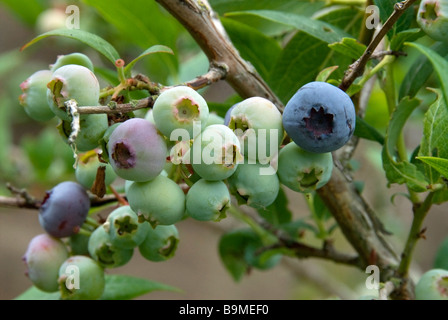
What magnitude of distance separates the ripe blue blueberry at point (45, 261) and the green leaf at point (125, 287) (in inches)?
6.1

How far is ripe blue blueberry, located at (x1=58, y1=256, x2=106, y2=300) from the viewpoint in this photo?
2.68 feet

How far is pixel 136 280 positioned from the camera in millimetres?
1081

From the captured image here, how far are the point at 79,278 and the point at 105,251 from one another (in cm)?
6

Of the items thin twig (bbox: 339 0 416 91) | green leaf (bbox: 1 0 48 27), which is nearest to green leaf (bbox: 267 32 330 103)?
thin twig (bbox: 339 0 416 91)

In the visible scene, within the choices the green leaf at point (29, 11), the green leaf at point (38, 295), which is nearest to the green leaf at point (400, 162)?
the green leaf at point (38, 295)

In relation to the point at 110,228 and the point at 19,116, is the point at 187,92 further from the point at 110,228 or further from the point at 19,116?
the point at 19,116

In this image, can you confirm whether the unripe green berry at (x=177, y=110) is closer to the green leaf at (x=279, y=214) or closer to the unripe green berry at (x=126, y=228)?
the unripe green berry at (x=126, y=228)

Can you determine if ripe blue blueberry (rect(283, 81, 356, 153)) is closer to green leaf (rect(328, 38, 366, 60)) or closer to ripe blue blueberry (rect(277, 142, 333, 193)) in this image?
ripe blue blueberry (rect(277, 142, 333, 193))

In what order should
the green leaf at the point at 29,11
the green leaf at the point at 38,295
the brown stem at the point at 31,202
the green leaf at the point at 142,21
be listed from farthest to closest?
the green leaf at the point at 29,11
the green leaf at the point at 142,21
the green leaf at the point at 38,295
the brown stem at the point at 31,202

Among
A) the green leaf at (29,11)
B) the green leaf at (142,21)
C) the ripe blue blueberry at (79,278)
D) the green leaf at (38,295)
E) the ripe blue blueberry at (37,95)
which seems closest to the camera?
the ripe blue blueberry at (37,95)

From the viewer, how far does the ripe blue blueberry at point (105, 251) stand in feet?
2.63

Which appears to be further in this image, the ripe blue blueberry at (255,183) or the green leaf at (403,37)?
the green leaf at (403,37)
